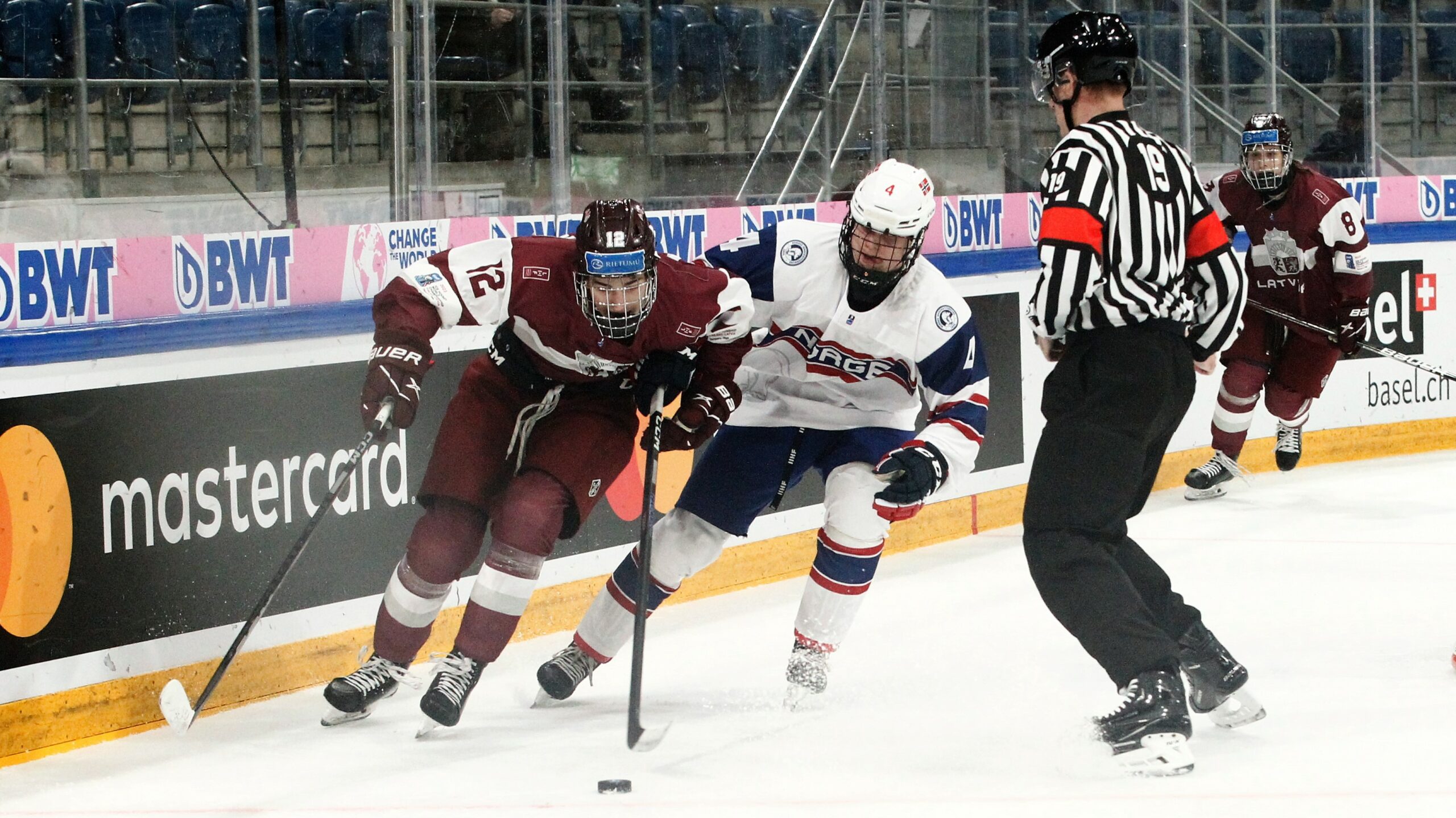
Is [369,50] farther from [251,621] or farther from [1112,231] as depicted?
[1112,231]

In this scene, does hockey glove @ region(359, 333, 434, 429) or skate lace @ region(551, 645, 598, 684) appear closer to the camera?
hockey glove @ region(359, 333, 434, 429)

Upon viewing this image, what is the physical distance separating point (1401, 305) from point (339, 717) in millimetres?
5417

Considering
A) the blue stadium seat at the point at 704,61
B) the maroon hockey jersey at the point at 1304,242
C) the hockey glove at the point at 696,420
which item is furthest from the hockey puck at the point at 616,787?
the maroon hockey jersey at the point at 1304,242

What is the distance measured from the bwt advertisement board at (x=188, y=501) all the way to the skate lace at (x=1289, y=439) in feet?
11.6

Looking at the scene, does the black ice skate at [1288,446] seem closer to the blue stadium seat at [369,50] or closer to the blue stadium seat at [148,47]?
the blue stadium seat at [369,50]

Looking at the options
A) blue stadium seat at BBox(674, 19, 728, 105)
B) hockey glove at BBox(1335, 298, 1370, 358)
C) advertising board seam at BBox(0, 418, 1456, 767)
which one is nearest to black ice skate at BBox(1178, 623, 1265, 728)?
advertising board seam at BBox(0, 418, 1456, 767)

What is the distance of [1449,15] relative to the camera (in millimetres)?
7805

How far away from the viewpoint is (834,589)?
3764mm

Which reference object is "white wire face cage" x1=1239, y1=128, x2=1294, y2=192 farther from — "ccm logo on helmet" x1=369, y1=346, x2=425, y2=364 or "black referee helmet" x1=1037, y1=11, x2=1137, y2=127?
"ccm logo on helmet" x1=369, y1=346, x2=425, y2=364

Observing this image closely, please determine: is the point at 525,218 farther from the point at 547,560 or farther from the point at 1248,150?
the point at 1248,150

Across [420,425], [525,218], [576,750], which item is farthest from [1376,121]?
[576,750]

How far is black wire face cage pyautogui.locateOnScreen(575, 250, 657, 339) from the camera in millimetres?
3209

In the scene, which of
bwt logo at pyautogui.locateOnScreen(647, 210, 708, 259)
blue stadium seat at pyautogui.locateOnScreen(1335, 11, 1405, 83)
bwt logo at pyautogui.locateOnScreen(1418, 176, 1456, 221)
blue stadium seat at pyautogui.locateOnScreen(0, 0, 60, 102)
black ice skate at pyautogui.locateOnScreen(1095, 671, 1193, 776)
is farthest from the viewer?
blue stadium seat at pyautogui.locateOnScreen(1335, 11, 1405, 83)

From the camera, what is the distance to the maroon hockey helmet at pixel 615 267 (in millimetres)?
3211
